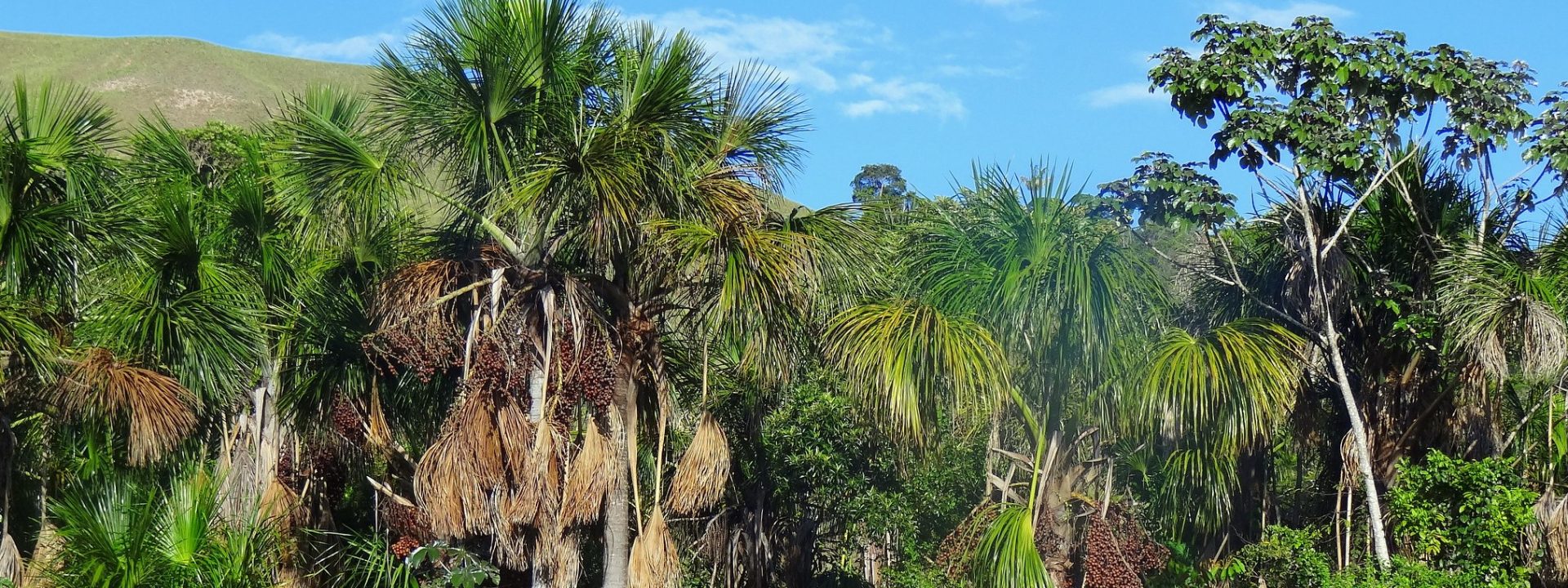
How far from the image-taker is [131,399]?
1116 cm

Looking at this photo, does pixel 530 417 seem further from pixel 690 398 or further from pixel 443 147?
pixel 690 398

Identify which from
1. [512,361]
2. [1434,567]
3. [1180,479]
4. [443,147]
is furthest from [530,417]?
[1434,567]

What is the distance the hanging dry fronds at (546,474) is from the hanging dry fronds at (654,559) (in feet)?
2.58

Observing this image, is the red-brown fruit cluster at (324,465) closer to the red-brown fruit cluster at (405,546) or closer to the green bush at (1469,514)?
the red-brown fruit cluster at (405,546)

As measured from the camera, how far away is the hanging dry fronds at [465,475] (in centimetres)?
1098

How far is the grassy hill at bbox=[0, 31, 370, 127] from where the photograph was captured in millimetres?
118625

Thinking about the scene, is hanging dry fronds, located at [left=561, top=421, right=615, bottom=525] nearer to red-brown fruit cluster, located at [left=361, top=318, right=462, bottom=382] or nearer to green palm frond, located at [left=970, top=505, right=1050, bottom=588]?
red-brown fruit cluster, located at [left=361, top=318, right=462, bottom=382]

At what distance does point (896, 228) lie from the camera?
14.2 m

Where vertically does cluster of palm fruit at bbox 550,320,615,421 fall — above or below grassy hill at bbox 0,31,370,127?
below

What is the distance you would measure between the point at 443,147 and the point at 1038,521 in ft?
20.6

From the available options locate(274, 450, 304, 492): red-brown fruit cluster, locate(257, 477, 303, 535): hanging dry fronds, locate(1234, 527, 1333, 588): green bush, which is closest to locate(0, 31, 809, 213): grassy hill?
locate(274, 450, 304, 492): red-brown fruit cluster

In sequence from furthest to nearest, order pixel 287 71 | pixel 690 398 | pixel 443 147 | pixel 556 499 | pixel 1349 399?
pixel 287 71 < pixel 690 398 < pixel 1349 399 < pixel 443 147 < pixel 556 499

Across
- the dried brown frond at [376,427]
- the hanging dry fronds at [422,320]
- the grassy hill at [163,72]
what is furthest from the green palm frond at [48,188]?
the grassy hill at [163,72]

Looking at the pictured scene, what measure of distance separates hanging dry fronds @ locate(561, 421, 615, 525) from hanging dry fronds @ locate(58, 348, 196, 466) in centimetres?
330
